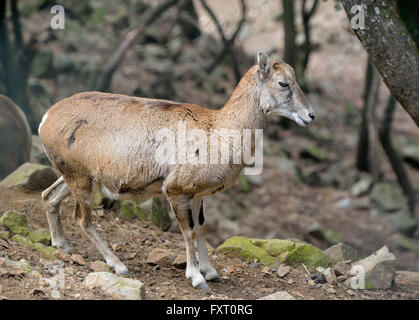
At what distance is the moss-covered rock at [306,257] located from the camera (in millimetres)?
7724

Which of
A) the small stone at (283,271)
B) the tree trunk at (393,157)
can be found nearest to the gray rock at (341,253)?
the small stone at (283,271)

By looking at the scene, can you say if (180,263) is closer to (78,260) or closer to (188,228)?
(188,228)

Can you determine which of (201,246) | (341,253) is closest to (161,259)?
(201,246)

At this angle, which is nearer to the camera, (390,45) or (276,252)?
(390,45)

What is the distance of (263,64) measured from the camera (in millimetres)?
6738

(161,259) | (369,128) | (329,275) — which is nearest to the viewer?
(161,259)

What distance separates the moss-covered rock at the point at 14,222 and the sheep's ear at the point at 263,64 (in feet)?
12.2

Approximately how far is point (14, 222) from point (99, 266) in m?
1.40

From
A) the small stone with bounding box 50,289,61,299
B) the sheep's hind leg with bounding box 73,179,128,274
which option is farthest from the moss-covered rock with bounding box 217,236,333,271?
the small stone with bounding box 50,289,61,299

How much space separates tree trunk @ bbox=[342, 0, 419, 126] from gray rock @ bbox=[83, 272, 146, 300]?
437 cm

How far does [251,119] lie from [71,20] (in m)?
14.4

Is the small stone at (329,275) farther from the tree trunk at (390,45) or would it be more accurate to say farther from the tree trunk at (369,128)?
the tree trunk at (369,128)

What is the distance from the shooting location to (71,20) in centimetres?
1941
